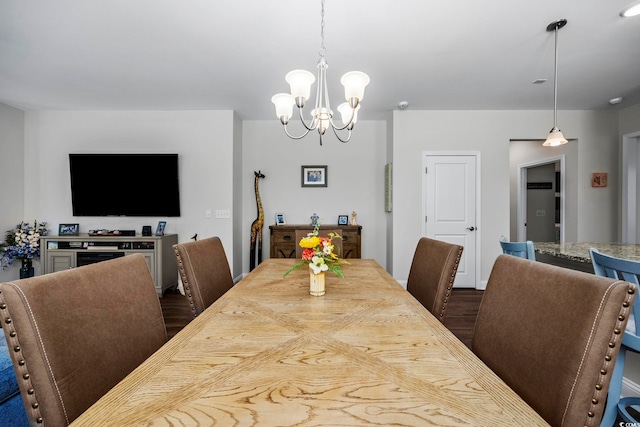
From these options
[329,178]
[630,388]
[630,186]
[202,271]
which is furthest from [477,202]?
[202,271]

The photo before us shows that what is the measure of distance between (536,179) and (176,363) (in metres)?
6.68

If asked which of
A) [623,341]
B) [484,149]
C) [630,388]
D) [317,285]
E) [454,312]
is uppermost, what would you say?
[484,149]

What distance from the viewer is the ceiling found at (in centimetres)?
204

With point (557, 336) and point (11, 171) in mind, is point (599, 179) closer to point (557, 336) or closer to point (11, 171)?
point (557, 336)

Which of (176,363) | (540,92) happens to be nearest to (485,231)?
(540,92)

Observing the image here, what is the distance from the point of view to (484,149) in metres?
4.05

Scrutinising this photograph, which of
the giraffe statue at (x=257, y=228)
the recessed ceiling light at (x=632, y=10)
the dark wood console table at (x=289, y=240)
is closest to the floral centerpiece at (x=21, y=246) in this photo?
the giraffe statue at (x=257, y=228)

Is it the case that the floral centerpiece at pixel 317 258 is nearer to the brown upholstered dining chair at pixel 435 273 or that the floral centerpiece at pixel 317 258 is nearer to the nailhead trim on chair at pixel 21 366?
the brown upholstered dining chair at pixel 435 273

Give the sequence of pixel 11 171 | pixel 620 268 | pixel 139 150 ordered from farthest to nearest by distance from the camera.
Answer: pixel 139 150
pixel 11 171
pixel 620 268

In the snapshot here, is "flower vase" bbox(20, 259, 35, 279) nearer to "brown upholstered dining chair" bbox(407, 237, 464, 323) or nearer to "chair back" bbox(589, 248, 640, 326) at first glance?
"brown upholstered dining chair" bbox(407, 237, 464, 323)

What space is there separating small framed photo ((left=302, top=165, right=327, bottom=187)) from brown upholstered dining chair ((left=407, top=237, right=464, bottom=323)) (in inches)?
114

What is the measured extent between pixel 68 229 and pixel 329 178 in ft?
12.5

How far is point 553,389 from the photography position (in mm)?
704

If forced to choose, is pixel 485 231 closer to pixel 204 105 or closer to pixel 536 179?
pixel 536 179
